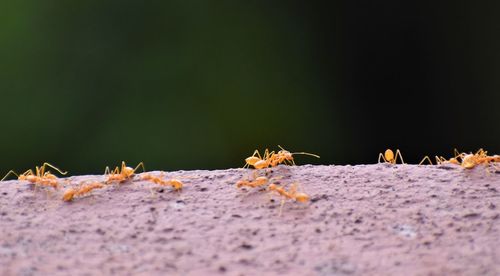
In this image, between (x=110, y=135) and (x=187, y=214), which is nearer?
(x=187, y=214)

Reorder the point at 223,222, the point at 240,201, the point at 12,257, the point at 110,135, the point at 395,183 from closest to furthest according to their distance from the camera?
the point at 12,257 < the point at 223,222 < the point at 240,201 < the point at 395,183 < the point at 110,135

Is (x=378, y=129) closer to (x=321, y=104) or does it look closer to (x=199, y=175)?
(x=321, y=104)

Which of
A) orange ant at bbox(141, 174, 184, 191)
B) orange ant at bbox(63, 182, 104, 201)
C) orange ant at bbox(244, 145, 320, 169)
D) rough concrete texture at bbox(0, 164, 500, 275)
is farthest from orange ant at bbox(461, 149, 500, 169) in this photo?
orange ant at bbox(63, 182, 104, 201)

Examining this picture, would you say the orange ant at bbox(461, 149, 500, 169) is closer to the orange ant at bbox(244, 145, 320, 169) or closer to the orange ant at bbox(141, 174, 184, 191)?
the orange ant at bbox(244, 145, 320, 169)

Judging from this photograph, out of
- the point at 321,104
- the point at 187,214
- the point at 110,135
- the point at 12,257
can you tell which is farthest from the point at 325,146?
the point at 12,257

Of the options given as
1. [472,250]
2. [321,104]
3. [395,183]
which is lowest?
[472,250]

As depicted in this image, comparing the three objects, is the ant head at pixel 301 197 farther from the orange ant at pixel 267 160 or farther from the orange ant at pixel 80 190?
the orange ant at pixel 80 190

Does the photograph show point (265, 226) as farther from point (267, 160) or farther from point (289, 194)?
point (267, 160)
